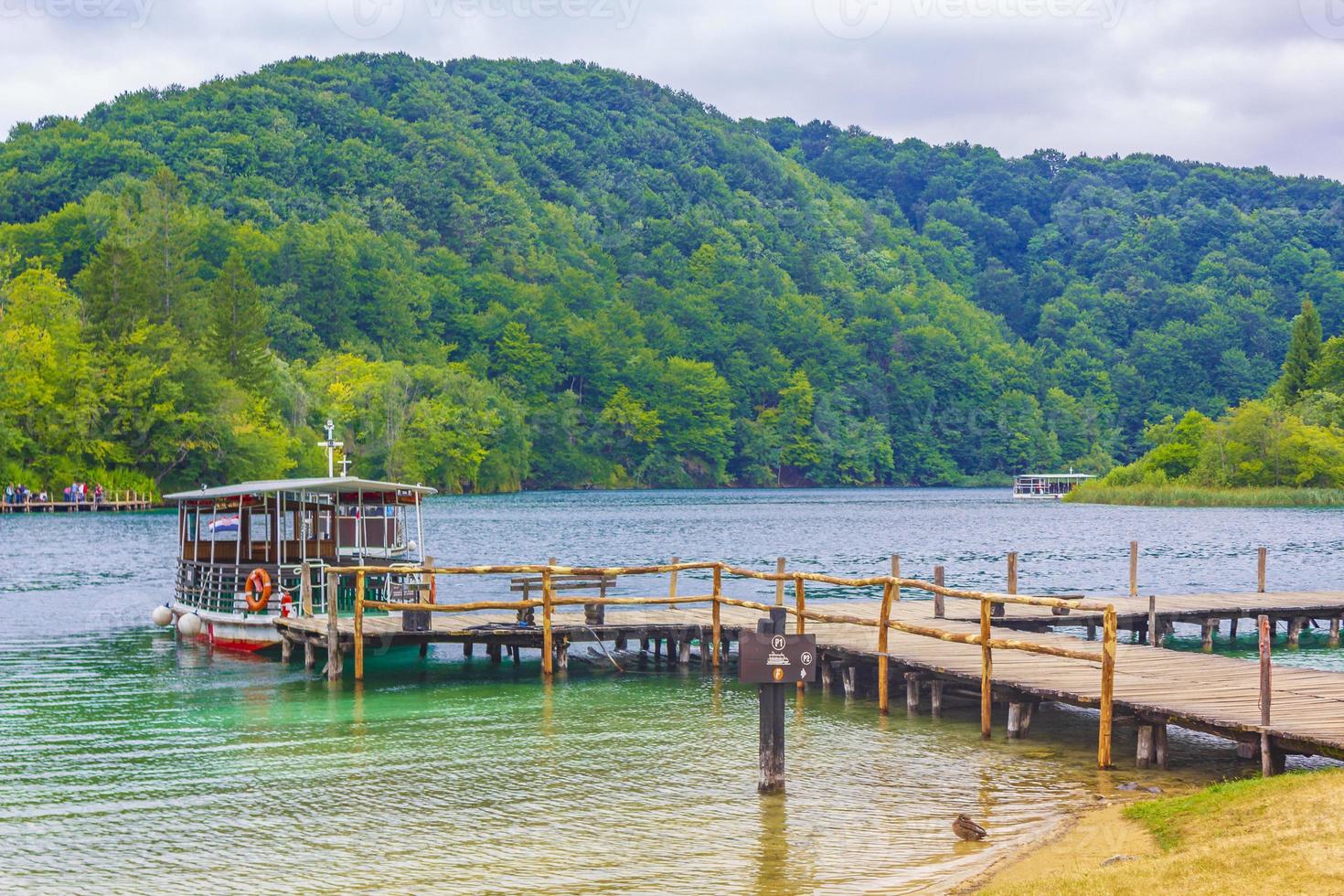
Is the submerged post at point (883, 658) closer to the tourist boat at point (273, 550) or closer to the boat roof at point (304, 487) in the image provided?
the tourist boat at point (273, 550)

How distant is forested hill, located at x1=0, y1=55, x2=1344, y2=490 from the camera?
99875 millimetres

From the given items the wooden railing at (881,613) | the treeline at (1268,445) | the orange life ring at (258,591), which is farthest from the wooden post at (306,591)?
the treeline at (1268,445)

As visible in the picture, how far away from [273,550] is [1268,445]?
91.1 metres

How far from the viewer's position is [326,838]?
13.5 m

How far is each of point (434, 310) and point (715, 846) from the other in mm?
150128

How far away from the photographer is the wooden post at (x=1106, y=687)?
16141mm

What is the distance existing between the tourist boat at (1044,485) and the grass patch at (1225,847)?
421 ft

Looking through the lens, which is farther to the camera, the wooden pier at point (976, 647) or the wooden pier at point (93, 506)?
the wooden pier at point (93, 506)

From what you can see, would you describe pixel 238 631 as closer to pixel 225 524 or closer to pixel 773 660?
pixel 225 524

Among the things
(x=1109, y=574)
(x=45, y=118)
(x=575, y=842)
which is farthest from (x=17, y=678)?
(x=45, y=118)

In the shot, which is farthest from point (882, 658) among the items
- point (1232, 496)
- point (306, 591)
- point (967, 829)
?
point (1232, 496)

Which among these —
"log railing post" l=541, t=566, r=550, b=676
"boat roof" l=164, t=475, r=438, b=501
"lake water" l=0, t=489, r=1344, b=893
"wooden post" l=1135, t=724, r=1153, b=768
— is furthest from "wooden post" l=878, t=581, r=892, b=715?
"boat roof" l=164, t=475, r=438, b=501

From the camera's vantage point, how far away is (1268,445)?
104m

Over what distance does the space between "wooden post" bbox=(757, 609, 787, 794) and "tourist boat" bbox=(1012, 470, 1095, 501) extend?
417ft
